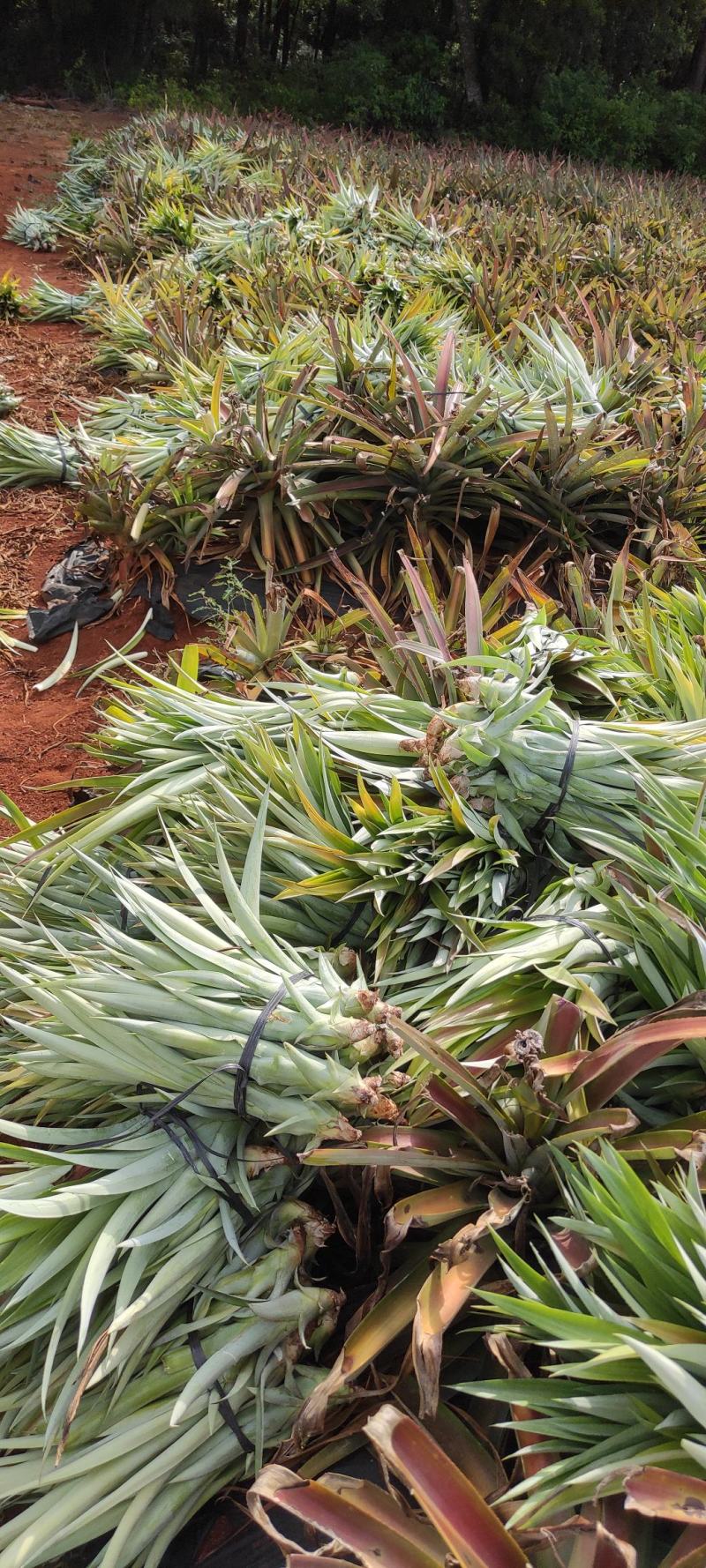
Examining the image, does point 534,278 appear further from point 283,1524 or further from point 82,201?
point 283,1524

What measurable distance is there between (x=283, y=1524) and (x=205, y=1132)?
48cm

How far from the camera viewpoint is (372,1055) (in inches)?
56.6

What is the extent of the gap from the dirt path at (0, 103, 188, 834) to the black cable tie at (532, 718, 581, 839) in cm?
96

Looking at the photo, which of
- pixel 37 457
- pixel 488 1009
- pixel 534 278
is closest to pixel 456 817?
pixel 488 1009

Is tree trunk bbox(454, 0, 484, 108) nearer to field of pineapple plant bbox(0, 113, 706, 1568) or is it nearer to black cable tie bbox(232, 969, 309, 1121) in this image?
field of pineapple plant bbox(0, 113, 706, 1568)

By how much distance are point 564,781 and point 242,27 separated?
78.6 ft

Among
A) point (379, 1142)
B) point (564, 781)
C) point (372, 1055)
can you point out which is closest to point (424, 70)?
point (564, 781)

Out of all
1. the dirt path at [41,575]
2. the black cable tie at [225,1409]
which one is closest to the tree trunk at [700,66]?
the dirt path at [41,575]

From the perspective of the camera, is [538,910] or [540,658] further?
[540,658]

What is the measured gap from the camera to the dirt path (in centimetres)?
258

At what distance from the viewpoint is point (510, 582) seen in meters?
2.72

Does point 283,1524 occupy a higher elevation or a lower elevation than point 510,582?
lower

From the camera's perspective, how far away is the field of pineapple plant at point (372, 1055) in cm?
105

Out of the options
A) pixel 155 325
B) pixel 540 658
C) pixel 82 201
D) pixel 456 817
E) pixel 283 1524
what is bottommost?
pixel 283 1524
